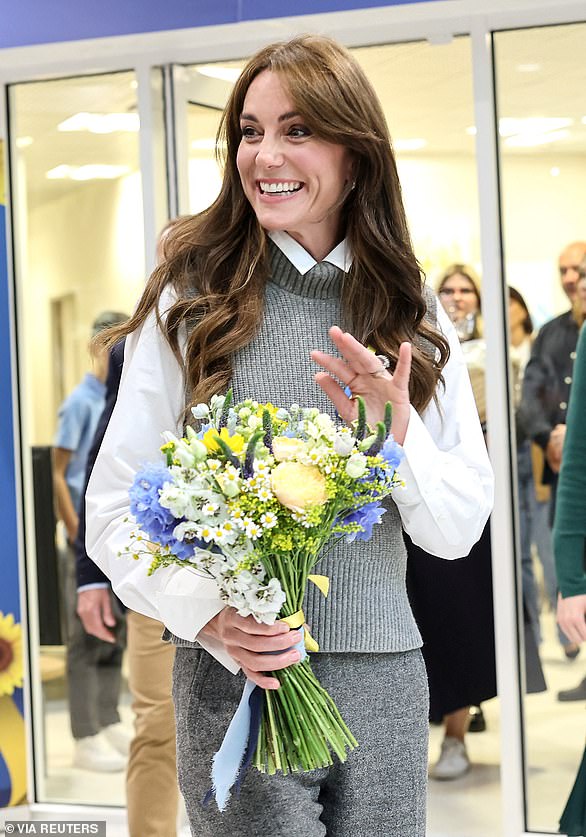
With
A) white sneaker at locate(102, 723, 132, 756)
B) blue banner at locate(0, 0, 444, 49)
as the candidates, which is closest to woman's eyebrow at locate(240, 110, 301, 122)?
blue banner at locate(0, 0, 444, 49)

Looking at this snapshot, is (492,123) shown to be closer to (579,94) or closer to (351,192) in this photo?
(579,94)

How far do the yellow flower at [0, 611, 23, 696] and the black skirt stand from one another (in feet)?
4.72

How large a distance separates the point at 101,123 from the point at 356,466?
9.93 feet

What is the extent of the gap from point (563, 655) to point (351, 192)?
2.46 m

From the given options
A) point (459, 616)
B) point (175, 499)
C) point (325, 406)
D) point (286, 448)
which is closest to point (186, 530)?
point (175, 499)

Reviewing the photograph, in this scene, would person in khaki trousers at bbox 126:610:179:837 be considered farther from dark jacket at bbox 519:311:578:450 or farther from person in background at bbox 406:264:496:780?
dark jacket at bbox 519:311:578:450

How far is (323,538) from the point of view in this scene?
143cm

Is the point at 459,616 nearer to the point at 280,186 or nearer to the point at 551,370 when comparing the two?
the point at 551,370

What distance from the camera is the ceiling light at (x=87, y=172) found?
4145mm

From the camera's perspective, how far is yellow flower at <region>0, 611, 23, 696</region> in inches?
163

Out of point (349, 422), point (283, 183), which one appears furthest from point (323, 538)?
point (283, 183)

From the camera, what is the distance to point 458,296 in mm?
4008

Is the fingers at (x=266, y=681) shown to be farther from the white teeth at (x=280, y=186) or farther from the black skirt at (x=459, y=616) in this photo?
the black skirt at (x=459, y=616)

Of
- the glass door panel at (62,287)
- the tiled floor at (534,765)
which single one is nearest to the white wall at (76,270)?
the glass door panel at (62,287)
